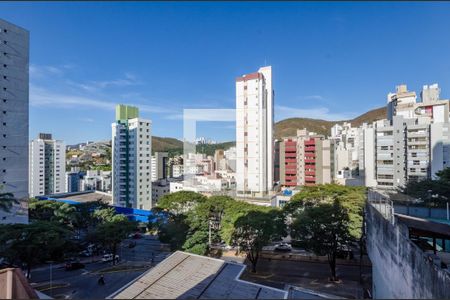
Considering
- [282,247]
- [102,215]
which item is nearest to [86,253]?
→ [102,215]

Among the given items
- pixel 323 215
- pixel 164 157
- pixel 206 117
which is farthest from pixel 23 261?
pixel 164 157

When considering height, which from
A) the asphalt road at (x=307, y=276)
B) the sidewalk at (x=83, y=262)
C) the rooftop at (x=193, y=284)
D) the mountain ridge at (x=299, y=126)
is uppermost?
the mountain ridge at (x=299, y=126)

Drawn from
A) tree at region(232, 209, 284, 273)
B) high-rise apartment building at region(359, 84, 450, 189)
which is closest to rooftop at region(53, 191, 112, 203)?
tree at region(232, 209, 284, 273)

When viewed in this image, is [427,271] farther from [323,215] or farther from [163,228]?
[163,228]

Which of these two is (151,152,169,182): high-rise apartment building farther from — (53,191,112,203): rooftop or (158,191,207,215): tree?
(158,191,207,215): tree

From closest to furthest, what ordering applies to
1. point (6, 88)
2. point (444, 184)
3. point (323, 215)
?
point (323, 215), point (444, 184), point (6, 88)

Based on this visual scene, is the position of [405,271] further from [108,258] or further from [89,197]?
[89,197]

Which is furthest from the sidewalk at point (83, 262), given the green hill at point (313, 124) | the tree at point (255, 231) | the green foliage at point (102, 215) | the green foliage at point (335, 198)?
the green hill at point (313, 124)

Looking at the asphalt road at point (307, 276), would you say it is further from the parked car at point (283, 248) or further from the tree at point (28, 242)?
the tree at point (28, 242)
